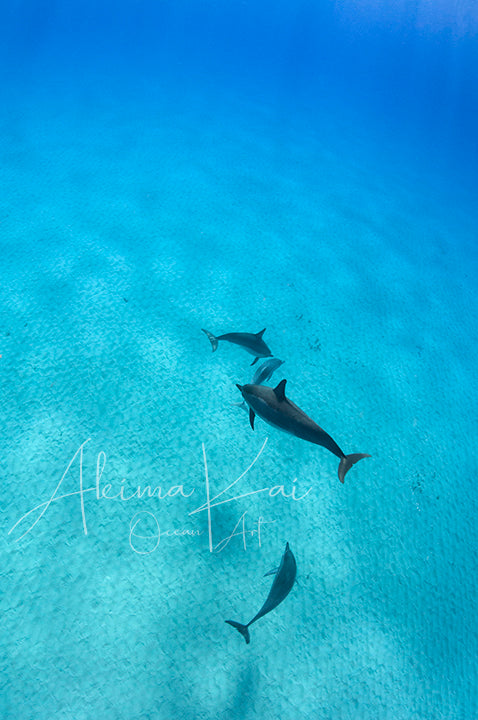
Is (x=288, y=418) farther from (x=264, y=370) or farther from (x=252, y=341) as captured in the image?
(x=252, y=341)

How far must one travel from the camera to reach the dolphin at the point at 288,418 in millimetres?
1476

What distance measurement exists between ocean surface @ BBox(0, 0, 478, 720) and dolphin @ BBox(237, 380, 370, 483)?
1140mm

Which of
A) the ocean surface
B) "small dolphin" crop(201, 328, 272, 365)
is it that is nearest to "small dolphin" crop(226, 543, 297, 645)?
the ocean surface

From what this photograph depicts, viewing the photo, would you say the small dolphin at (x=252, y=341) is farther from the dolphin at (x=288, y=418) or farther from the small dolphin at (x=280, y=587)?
the small dolphin at (x=280, y=587)

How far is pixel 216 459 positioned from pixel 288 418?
1282mm

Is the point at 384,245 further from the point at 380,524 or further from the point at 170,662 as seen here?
the point at 170,662

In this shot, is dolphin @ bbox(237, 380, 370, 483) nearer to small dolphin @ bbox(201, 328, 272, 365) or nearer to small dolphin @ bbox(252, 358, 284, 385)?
small dolphin @ bbox(252, 358, 284, 385)

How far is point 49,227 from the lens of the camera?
4.38 metres

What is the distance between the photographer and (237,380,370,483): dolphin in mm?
1476

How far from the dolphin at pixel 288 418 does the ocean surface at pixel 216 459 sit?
1140 mm

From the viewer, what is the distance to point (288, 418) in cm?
153

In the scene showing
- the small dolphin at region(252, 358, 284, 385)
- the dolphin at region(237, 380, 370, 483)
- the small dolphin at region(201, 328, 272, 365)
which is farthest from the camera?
the small dolphin at region(201, 328, 272, 365)

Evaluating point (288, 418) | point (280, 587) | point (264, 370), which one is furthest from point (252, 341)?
point (280, 587)

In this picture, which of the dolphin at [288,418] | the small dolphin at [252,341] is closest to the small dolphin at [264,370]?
the small dolphin at [252,341]
